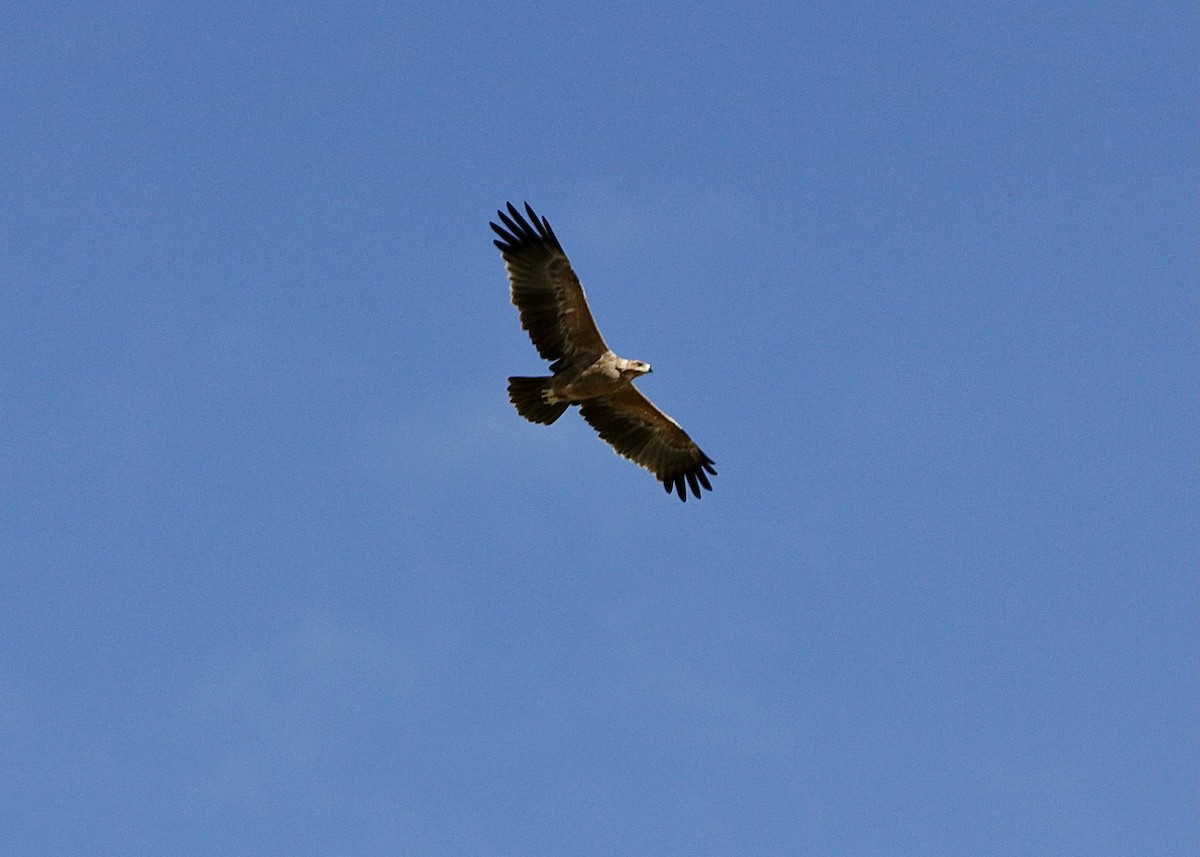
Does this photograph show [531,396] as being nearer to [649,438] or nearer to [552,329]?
[552,329]

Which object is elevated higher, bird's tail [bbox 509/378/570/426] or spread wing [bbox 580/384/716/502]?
spread wing [bbox 580/384/716/502]

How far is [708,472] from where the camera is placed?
2223 centimetres

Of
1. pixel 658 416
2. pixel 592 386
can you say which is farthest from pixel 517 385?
pixel 658 416

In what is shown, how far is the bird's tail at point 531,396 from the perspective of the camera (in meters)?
20.0

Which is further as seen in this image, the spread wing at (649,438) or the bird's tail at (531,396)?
the spread wing at (649,438)

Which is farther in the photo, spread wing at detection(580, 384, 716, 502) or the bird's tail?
spread wing at detection(580, 384, 716, 502)

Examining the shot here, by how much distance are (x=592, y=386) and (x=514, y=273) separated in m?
1.76

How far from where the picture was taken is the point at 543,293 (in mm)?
19969

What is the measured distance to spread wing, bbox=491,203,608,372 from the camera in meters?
19.9

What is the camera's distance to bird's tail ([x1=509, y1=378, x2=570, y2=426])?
65.6 feet

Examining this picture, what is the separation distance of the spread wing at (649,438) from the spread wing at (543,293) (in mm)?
1164

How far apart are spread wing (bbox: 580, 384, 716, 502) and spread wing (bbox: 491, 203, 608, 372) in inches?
45.8

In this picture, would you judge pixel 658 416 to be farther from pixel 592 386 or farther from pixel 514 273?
pixel 514 273

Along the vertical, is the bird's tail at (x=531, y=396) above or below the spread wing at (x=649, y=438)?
below
